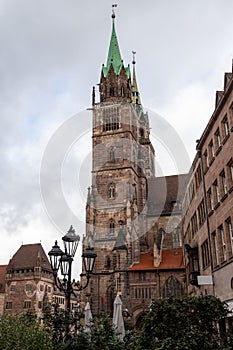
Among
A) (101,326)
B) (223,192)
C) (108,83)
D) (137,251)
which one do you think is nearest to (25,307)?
(137,251)

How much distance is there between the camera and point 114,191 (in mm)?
51188

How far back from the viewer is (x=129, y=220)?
47.2m

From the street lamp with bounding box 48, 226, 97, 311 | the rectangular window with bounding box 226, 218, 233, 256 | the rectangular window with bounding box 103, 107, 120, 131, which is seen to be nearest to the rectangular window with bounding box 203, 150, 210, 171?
the rectangular window with bounding box 226, 218, 233, 256

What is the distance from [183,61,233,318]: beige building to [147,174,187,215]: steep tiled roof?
28982 mm

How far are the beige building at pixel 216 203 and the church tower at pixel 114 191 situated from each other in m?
21.9

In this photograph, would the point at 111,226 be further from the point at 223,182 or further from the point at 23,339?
the point at 23,339

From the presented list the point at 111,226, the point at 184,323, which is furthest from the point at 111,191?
the point at 184,323

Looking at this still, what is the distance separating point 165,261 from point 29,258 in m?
28.0

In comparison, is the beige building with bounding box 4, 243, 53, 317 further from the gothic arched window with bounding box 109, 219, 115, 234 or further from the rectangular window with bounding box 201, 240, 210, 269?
the rectangular window with bounding box 201, 240, 210, 269

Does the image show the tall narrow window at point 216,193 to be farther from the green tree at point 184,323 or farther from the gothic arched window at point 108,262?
the gothic arched window at point 108,262

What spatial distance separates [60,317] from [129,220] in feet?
121

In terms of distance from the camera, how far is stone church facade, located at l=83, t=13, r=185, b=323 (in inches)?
1721

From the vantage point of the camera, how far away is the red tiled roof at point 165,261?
44.2 metres

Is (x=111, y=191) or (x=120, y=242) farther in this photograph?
(x=111, y=191)
